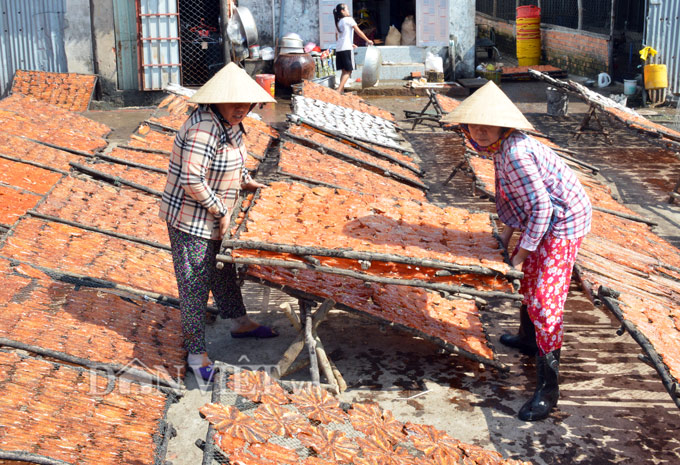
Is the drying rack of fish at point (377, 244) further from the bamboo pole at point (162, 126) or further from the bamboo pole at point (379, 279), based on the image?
the bamboo pole at point (162, 126)

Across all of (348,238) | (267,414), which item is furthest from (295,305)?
(267,414)

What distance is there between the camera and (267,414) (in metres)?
3.38

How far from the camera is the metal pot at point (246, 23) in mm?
14706

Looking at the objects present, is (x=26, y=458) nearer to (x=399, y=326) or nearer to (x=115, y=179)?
(x=399, y=326)

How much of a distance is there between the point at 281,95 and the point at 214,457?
1337cm

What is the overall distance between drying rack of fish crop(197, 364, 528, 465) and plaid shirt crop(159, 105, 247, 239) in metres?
1.22

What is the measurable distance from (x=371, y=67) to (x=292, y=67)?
1.72m

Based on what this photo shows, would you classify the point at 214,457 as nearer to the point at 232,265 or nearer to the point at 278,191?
the point at 232,265

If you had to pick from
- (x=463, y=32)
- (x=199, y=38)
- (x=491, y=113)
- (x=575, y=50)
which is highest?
(x=463, y=32)

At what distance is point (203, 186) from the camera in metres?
4.39

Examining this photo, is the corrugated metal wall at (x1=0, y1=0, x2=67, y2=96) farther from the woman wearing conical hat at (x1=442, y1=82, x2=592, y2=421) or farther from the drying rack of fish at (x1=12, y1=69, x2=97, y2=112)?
the woman wearing conical hat at (x1=442, y1=82, x2=592, y2=421)

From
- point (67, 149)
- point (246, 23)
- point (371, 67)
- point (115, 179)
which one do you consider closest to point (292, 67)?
point (246, 23)

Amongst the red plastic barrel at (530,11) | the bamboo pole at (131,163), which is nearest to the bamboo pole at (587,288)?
the bamboo pole at (131,163)

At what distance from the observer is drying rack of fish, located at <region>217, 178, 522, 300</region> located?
4367 millimetres
